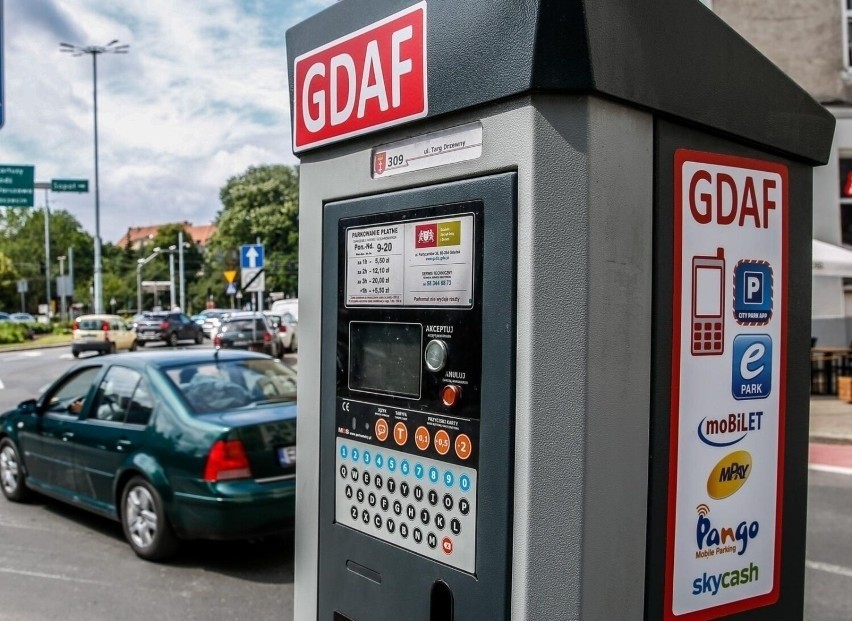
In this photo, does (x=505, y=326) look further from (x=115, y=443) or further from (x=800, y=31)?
(x=800, y=31)

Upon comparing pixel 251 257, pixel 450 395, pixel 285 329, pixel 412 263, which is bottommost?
pixel 285 329

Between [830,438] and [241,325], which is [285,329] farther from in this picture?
[830,438]

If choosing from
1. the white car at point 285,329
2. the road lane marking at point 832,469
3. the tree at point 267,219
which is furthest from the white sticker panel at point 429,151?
the tree at point 267,219

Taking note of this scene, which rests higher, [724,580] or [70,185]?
[70,185]

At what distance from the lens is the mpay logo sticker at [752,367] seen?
1928mm

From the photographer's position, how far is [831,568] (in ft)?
17.8

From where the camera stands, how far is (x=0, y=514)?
714cm

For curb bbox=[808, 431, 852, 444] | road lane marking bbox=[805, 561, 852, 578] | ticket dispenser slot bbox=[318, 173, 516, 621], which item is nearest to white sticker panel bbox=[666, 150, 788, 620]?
ticket dispenser slot bbox=[318, 173, 516, 621]

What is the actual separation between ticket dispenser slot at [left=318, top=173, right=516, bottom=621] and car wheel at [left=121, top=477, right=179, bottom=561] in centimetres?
376

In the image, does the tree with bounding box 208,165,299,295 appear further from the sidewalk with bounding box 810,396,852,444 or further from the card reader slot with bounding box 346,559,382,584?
the card reader slot with bounding box 346,559,382,584

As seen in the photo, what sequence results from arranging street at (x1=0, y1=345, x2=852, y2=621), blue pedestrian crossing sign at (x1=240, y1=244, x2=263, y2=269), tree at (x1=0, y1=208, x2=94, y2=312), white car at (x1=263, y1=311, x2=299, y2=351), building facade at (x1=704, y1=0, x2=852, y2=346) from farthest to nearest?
1. tree at (x1=0, y1=208, x2=94, y2=312)
2. white car at (x1=263, y1=311, x2=299, y2=351)
3. blue pedestrian crossing sign at (x1=240, y1=244, x2=263, y2=269)
4. building facade at (x1=704, y1=0, x2=852, y2=346)
5. street at (x1=0, y1=345, x2=852, y2=621)

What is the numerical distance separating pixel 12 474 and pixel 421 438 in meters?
6.79

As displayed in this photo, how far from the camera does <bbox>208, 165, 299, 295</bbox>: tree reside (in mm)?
64812

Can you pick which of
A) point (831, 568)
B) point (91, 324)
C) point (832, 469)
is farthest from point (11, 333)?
point (831, 568)
